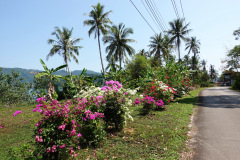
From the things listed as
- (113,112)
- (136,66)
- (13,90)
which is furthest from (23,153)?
(13,90)

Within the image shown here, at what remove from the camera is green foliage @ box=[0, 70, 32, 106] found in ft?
83.3

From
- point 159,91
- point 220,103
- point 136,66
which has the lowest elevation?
point 220,103

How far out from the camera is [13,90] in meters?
27.3

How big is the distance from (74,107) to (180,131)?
4.21 metres

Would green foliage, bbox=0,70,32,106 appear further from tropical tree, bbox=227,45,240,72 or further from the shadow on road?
tropical tree, bbox=227,45,240,72

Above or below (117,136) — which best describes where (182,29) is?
above

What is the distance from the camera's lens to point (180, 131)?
6.27 meters

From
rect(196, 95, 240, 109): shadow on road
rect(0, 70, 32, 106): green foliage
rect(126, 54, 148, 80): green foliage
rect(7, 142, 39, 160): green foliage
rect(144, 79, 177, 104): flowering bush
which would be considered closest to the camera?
rect(7, 142, 39, 160): green foliage

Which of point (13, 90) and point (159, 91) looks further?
point (13, 90)

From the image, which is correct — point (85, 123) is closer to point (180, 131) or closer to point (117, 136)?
point (117, 136)

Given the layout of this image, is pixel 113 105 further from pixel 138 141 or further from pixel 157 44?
pixel 157 44

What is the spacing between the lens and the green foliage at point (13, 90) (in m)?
25.4

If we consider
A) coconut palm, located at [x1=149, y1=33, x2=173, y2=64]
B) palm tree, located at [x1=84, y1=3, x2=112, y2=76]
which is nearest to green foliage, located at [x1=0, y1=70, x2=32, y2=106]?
palm tree, located at [x1=84, y1=3, x2=112, y2=76]

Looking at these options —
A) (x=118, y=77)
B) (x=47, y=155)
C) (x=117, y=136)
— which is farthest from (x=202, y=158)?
(x=118, y=77)
